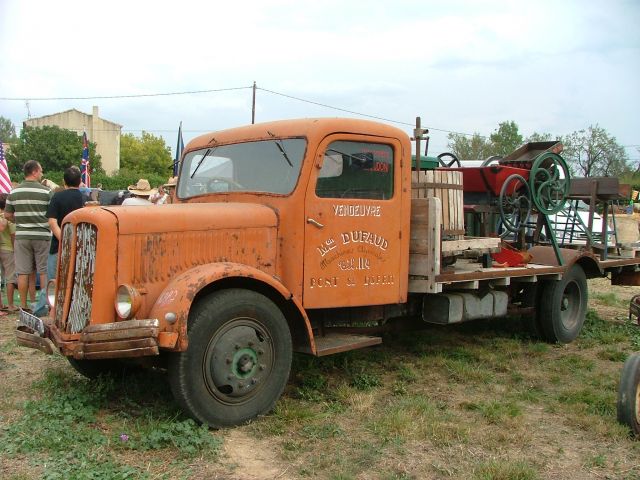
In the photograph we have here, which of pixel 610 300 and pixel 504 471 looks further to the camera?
pixel 610 300

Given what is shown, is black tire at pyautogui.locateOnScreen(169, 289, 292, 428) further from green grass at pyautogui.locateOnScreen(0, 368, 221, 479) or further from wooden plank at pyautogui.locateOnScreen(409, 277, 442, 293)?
wooden plank at pyautogui.locateOnScreen(409, 277, 442, 293)

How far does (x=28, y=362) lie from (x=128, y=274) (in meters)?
2.37

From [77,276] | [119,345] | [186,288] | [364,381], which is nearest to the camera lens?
[119,345]

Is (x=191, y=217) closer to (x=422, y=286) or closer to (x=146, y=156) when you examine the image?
(x=422, y=286)

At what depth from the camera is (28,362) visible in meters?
5.76

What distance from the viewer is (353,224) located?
491 cm

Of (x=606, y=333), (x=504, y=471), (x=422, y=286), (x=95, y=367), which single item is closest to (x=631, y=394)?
(x=504, y=471)

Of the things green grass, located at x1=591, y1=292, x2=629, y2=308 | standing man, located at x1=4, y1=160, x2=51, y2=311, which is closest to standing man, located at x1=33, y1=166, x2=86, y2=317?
standing man, located at x1=4, y1=160, x2=51, y2=311

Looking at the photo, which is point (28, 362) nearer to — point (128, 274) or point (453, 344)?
point (128, 274)

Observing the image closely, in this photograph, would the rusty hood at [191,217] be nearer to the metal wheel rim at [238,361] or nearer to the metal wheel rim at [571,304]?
the metal wheel rim at [238,361]

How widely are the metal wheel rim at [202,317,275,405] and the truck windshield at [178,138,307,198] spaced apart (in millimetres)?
1084

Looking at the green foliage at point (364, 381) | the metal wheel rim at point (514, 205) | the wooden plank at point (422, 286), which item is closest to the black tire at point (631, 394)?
the wooden plank at point (422, 286)

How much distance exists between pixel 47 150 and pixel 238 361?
42269 mm

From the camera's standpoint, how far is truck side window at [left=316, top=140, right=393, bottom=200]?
4844mm
